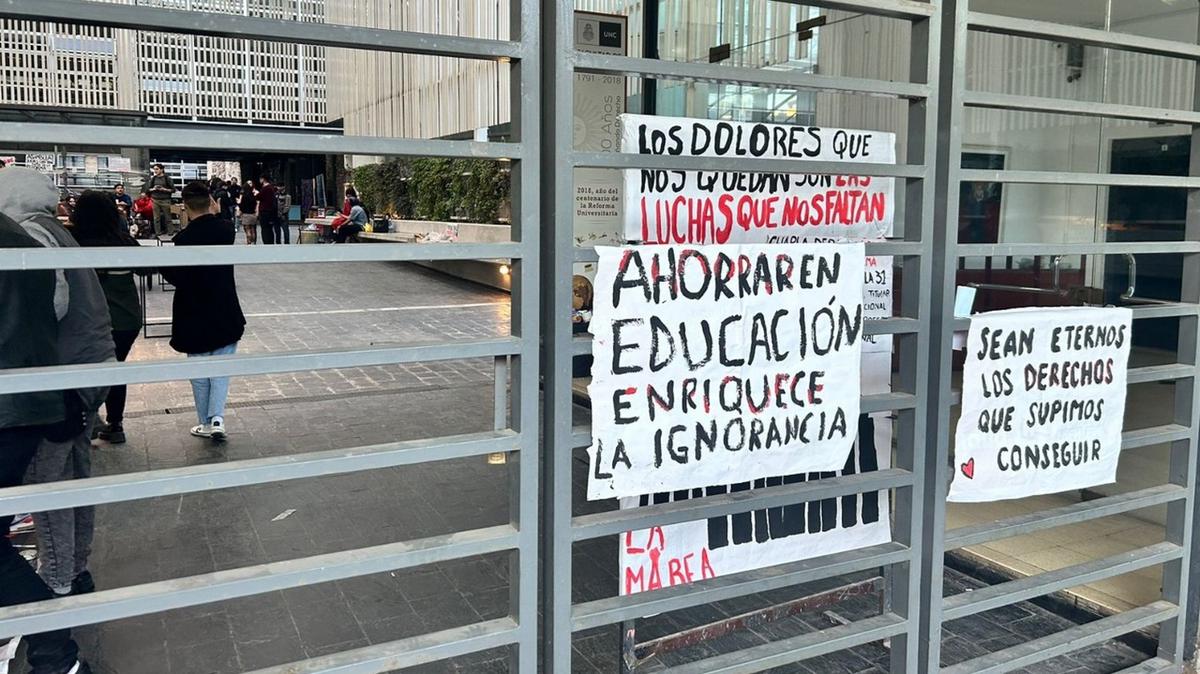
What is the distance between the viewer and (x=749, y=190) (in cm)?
324

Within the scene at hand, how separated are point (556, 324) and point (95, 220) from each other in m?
4.63

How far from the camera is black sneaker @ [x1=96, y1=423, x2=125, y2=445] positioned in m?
7.25

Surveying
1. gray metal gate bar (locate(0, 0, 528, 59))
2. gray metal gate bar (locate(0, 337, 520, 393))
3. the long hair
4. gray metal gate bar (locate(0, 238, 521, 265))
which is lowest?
gray metal gate bar (locate(0, 337, 520, 393))

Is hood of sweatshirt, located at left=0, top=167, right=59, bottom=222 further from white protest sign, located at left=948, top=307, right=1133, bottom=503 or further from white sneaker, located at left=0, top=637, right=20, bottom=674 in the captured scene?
white protest sign, located at left=948, top=307, right=1133, bottom=503

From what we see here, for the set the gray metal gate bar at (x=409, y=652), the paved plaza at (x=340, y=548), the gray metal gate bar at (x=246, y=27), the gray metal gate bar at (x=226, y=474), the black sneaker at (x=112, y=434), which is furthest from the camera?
the black sneaker at (x=112, y=434)

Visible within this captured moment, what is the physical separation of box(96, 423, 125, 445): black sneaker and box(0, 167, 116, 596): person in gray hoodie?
130 inches

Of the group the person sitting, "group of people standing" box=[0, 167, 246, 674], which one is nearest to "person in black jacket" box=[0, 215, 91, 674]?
"group of people standing" box=[0, 167, 246, 674]

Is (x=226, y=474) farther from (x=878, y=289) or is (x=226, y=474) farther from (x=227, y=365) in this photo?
(x=878, y=289)

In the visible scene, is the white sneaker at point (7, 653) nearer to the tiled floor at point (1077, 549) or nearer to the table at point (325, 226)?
the tiled floor at point (1077, 549)

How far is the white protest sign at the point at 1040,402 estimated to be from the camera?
130 inches

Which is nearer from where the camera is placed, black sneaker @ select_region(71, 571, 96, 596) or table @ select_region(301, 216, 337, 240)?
black sneaker @ select_region(71, 571, 96, 596)

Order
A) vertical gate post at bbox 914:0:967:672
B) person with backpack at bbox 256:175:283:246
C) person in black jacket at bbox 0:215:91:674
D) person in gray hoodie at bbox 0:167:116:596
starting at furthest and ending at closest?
person with backpack at bbox 256:175:283:246 → person in gray hoodie at bbox 0:167:116:596 → person in black jacket at bbox 0:215:91:674 → vertical gate post at bbox 914:0:967:672

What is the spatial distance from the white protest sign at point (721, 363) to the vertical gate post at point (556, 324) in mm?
93

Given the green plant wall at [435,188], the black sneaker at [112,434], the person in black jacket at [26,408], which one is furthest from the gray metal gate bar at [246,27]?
the green plant wall at [435,188]
